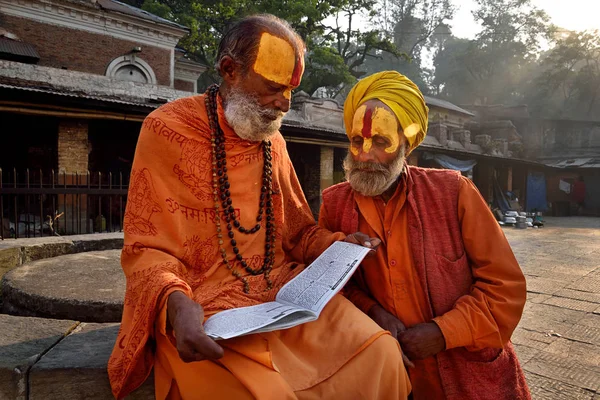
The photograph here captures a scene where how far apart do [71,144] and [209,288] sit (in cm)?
893

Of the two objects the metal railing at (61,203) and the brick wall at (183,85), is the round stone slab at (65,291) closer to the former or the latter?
the metal railing at (61,203)

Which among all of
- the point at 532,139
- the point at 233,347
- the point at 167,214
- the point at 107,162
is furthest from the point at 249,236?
the point at 532,139

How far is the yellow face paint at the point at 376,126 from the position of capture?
6.91 ft

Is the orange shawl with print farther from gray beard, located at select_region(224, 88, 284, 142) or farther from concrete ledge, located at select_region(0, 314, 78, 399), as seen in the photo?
concrete ledge, located at select_region(0, 314, 78, 399)

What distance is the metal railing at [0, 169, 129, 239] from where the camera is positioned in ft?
20.1

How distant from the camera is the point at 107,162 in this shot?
41.1 feet

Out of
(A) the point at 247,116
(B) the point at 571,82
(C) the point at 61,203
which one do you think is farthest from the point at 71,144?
(B) the point at 571,82

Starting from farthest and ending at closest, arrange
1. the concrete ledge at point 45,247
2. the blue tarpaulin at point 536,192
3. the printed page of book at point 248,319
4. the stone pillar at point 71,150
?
1. the blue tarpaulin at point 536,192
2. the stone pillar at point 71,150
3. the concrete ledge at point 45,247
4. the printed page of book at point 248,319

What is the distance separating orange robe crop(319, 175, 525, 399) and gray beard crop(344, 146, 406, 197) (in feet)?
0.22

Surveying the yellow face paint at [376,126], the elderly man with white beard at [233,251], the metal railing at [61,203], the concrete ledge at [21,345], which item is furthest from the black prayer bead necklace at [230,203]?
the metal railing at [61,203]

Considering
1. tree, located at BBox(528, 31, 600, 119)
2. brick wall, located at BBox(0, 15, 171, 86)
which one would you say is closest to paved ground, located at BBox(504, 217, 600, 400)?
brick wall, located at BBox(0, 15, 171, 86)

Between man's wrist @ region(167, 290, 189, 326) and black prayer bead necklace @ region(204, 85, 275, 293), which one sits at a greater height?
black prayer bead necklace @ region(204, 85, 275, 293)

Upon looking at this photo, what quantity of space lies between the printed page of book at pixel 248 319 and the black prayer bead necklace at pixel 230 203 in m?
0.28

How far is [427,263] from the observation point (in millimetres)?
1934
